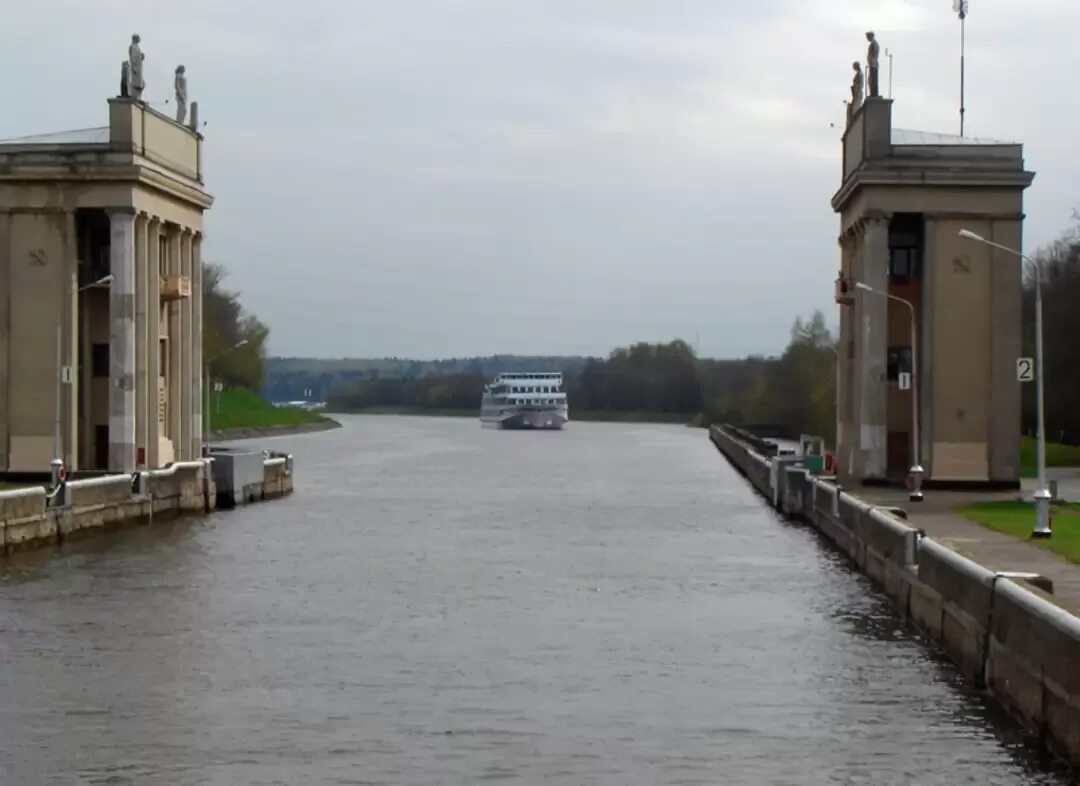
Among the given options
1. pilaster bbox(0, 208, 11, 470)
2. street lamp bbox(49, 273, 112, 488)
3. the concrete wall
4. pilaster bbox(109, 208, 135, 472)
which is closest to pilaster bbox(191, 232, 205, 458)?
the concrete wall

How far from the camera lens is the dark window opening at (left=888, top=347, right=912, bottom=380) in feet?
201

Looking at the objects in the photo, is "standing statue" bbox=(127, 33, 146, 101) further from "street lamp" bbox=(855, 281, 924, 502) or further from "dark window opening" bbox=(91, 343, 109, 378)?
"street lamp" bbox=(855, 281, 924, 502)

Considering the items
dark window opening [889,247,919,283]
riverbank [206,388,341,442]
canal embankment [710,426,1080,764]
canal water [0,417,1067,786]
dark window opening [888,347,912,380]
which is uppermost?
dark window opening [889,247,919,283]

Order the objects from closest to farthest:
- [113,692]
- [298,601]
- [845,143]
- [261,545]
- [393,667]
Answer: [113,692], [393,667], [298,601], [261,545], [845,143]

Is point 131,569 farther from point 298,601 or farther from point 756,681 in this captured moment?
point 756,681

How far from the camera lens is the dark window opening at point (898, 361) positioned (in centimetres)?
6138

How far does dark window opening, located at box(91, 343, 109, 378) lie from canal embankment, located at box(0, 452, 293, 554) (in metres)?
3.87

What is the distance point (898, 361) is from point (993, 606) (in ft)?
126

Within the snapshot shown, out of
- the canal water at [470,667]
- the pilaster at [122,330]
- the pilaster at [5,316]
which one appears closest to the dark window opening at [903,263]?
the canal water at [470,667]

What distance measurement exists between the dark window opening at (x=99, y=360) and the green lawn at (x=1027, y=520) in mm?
28641

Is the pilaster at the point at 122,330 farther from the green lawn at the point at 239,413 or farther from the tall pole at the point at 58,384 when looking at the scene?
the green lawn at the point at 239,413

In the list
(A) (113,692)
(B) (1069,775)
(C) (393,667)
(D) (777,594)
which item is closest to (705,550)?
(D) (777,594)

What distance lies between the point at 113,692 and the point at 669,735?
751 centimetres

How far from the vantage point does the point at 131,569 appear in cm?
4100
